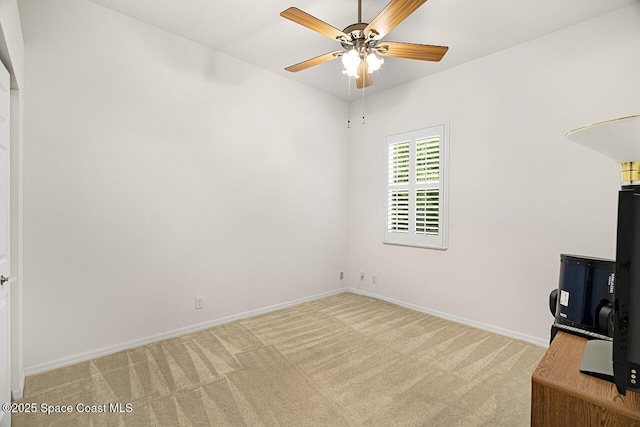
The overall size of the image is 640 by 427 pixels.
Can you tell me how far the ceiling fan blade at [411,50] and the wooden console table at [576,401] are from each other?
2198 millimetres

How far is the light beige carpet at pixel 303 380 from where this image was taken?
1.94m

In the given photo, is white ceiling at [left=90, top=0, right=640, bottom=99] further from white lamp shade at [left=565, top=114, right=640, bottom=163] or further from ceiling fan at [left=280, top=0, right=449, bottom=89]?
white lamp shade at [left=565, top=114, right=640, bottom=163]

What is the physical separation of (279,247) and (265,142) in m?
1.37

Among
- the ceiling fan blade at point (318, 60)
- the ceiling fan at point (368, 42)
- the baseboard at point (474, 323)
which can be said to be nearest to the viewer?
the ceiling fan at point (368, 42)

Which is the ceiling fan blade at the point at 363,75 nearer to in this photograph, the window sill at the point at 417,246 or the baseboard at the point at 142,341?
the window sill at the point at 417,246

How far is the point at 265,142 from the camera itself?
3834 mm

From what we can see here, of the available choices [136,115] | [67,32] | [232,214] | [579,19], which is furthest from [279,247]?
[579,19]

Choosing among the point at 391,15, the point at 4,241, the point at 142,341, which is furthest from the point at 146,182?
the point at 391,15

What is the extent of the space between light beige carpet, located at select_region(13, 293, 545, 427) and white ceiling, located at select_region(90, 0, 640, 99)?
9.97 ft

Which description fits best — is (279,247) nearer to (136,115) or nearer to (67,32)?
(136,115)

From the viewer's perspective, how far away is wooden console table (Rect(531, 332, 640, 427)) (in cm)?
84

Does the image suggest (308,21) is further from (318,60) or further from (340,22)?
(340,22)

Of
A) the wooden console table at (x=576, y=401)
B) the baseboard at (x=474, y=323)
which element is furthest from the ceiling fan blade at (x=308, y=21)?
the baseboard at (x=474, y=323)

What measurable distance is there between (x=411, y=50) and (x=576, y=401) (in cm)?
238
